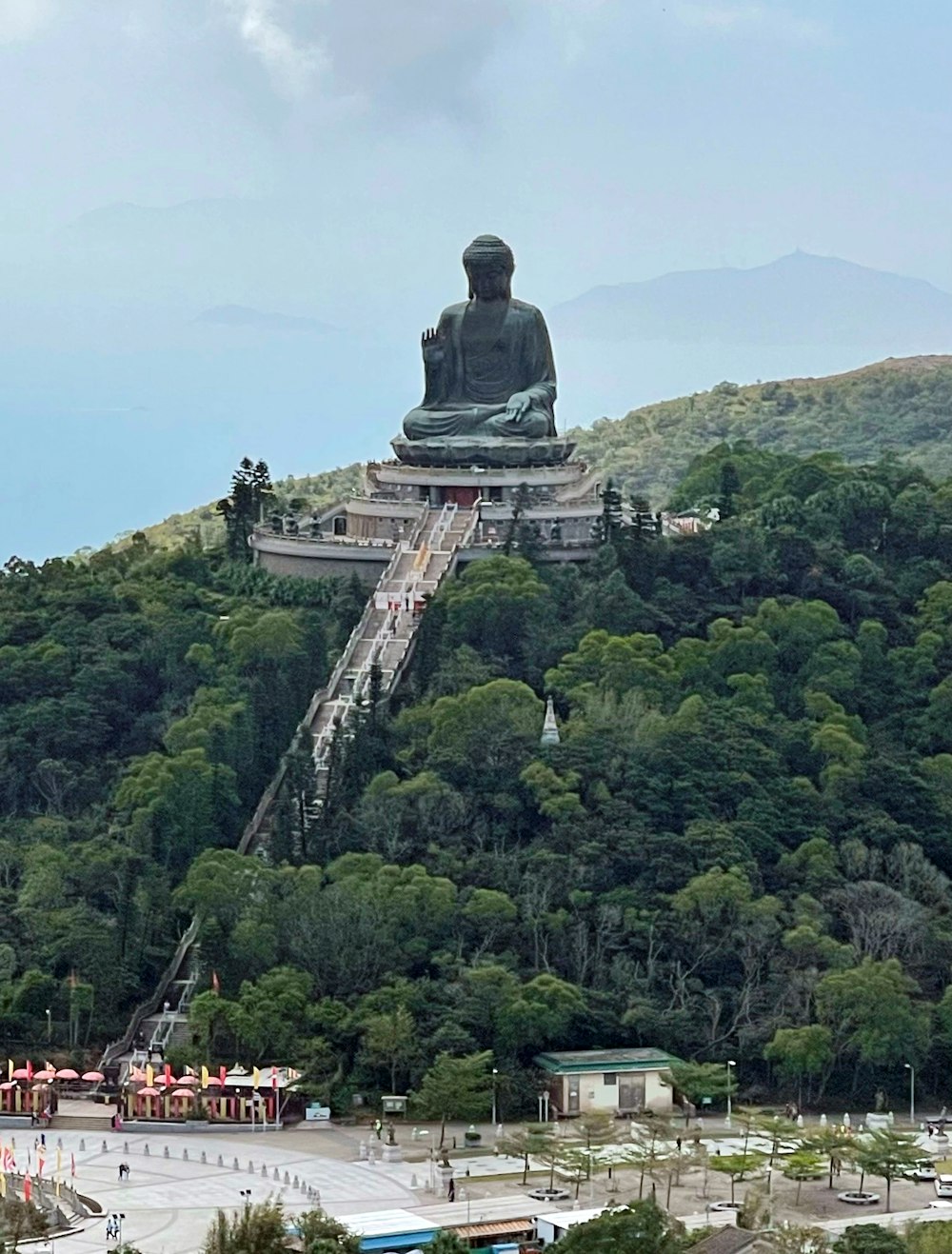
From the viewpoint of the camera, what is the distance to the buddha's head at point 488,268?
6531cm

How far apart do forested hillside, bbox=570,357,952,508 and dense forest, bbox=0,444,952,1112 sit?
37.8 m

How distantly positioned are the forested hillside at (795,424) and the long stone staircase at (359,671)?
36.3 m

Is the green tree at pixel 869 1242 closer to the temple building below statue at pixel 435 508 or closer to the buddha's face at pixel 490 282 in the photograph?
the temple building below statue at pixel 435 508

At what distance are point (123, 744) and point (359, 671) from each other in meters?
3.89

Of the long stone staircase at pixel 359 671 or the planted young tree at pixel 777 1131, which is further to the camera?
the long stone staircase at pixel 359 671

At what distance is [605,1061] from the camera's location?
51.4m

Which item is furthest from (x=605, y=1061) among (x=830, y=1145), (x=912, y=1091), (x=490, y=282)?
(x=490, y=282)

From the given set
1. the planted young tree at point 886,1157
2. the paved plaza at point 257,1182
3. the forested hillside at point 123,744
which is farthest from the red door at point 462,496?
the planted young tree at point 886,1157

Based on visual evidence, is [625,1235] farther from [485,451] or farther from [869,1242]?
[485,451]

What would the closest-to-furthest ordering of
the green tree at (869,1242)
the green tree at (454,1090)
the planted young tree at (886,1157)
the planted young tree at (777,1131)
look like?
the green tree at (869,1242)
the planted young tree at (886,1157)
the planted young tree at (777,1131)
the green tree at (454,1090)

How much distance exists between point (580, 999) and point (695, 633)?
33.9ft

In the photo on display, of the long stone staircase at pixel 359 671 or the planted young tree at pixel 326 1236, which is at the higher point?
the long stone staircase at pixel 359 671

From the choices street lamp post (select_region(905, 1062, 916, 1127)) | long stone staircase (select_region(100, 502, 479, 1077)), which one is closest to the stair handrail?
long stone staircase (select_region(100, 502, 479, 1077))

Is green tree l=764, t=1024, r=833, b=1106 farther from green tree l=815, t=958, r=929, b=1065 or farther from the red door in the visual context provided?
the red door
